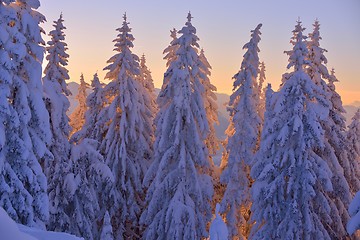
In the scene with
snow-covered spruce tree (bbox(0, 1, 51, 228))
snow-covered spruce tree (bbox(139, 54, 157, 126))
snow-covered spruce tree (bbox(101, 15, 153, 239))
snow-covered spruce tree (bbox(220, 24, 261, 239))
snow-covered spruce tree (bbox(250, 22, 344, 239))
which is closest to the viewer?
snow-covered spruce tree (bbox(0, 1, 51, 228))

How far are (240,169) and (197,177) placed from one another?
3.20 metres

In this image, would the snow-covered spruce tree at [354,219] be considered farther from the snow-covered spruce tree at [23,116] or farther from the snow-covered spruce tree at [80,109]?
the snow-covered spruce tree at [80,109]

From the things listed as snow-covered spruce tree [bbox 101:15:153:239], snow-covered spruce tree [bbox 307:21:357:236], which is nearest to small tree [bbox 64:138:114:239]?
snow-covered spruce tree [bbox 101:15:153:239]

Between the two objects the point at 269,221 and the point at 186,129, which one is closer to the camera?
the point at 269,221

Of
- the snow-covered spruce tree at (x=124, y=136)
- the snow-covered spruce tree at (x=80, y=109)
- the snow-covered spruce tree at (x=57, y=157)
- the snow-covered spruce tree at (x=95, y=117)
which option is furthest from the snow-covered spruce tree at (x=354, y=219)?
the snow-covered spruce tree at (x=80, y=109)

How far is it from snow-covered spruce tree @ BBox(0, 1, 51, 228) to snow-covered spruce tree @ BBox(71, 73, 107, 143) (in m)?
9.99

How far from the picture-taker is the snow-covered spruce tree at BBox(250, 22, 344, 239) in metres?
18.5

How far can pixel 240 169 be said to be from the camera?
24.2 metres

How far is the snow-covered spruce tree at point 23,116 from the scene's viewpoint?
42.8 feet

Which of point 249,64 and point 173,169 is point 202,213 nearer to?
point 173,169

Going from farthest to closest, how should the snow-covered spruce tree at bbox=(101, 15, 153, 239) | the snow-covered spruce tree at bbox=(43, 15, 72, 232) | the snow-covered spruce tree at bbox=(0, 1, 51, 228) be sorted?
the snow-covered spruce tree at bbox=(101, 15, 153, 239) < the snow-covered spruce tree at bbox=(43, 15, 72, 232) < the snow-covered spruce tree at bbox=(0, 1, 51, 228)

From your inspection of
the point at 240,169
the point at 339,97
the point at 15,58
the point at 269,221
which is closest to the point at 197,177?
the point at 240,169

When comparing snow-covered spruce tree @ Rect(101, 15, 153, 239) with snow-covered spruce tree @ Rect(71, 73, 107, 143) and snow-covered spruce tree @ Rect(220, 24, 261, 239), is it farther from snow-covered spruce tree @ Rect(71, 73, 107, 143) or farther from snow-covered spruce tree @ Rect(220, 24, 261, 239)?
snow-covered spruce tree @ Rect(220, 24, 261, 239)

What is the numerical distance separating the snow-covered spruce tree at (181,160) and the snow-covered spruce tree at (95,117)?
4.43 m
